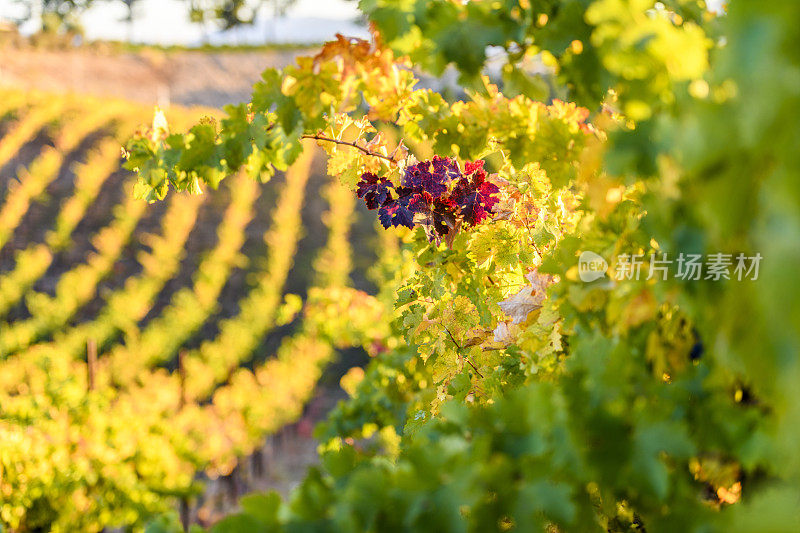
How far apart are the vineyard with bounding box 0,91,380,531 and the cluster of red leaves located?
203 cm

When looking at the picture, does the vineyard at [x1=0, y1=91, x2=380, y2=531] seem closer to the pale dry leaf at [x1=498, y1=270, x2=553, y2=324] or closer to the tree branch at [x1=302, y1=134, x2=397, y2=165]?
the tree branch at [x1=302, y1=134, x2=397, y2=165]

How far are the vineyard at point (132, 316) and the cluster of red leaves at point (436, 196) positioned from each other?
6.67 ft

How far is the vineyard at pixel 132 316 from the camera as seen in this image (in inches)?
143

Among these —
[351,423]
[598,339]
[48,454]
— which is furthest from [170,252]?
[598,339]

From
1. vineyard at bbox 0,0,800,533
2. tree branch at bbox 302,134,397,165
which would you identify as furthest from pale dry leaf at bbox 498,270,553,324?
tree branch at bbox 302,134,397,165

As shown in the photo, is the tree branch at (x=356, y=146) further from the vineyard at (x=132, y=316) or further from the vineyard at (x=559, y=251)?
the vineyard at (x=132, y=316)

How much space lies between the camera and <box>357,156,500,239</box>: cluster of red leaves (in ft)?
4.67

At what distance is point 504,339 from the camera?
149cm

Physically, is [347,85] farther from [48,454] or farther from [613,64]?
[48,454]

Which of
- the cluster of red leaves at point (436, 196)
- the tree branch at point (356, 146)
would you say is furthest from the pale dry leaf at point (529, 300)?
the tree branch at point (356, 146)

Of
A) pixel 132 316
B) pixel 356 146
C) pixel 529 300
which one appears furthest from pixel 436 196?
pixel 132 316

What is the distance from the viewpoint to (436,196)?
1438mm

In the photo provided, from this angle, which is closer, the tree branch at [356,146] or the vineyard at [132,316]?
the tree branch at [356,146]

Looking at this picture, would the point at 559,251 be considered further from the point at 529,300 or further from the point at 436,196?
the point at 436,196
